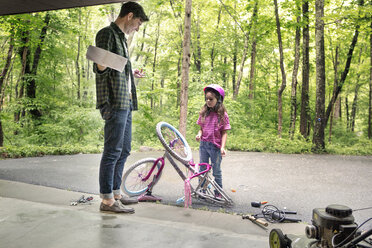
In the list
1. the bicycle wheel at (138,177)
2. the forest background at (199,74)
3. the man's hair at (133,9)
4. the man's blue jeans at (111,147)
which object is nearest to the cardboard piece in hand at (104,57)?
the man's blue jeans at (111,147)

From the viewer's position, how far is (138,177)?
3977 mm

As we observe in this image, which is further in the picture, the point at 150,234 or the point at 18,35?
the point at 18,35

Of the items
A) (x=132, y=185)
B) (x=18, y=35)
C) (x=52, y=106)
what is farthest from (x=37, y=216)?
(x=52, y=106)

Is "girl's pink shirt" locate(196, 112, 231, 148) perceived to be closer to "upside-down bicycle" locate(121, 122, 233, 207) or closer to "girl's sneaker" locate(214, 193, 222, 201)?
"upside-down bicycle" locate(121, 122, 233, 207)

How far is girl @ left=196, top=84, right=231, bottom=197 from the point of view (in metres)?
4.05

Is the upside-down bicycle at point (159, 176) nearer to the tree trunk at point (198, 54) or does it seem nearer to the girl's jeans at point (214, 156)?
the girl's jeans at point (214, 156)

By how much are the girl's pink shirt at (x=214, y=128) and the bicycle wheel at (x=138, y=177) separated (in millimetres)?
785

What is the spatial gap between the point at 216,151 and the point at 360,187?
3137mm

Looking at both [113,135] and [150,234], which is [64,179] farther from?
[150,234]

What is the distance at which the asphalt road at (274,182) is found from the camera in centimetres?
416

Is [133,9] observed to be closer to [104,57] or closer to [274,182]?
[104,57]

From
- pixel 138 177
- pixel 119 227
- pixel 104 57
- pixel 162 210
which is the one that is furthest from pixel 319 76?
pixel 119 227

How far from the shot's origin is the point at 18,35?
11.6m

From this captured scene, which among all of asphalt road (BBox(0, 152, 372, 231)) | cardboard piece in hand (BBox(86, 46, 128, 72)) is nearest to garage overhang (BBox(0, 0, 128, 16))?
cardboard piece in hand (BBox(86, 46, 128, 72))
